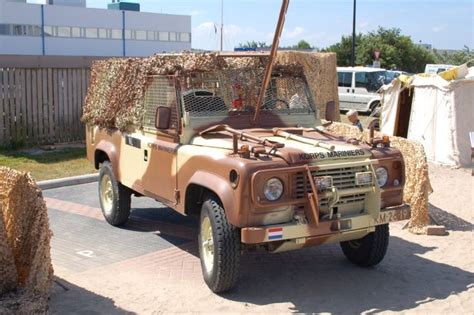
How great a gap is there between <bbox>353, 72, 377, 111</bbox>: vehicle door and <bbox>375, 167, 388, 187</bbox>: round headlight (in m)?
18.4

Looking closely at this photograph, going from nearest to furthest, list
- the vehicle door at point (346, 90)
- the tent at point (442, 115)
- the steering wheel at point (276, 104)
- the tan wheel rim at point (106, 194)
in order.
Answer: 1. the steering wheel at point (276, 104)
2. the tan wheel rim at point (106, 194)
3. the tent at point (442, 115)
4. the vehicle door at point (346, 90)

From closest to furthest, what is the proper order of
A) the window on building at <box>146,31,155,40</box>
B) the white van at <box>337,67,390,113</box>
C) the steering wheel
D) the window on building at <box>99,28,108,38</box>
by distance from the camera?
the steering wheel → the white van at <box>337,67,390,113</box> → the window on building at <box>99,28,108,38</box> → the window on building at <box>146,31,155,40</box>

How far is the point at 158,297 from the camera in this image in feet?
18.2

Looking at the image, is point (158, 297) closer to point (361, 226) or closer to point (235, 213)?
point (235, 213)

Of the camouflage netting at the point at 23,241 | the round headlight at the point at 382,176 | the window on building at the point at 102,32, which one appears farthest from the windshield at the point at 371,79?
the window on building at the point at 102,32

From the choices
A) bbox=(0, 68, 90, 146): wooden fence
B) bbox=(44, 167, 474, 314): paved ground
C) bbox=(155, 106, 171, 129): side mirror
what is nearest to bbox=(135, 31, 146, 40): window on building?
bbox=(0, 68, 90, 146): wooden fence

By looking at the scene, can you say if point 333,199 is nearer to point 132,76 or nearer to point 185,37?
point 132,76

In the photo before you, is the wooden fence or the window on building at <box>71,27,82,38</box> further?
the window on building at <box>71,27,82,38</box>

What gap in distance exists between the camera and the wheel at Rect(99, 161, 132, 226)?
25.7 feet

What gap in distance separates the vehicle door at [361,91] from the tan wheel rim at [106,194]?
671 inches

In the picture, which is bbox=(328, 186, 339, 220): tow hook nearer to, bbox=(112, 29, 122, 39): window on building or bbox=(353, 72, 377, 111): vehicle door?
bbox=(353, 72, 377, 111): vehicle door

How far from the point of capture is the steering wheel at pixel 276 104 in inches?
270

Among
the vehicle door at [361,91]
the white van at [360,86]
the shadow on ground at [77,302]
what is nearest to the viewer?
the shadow on ground at [77,302]

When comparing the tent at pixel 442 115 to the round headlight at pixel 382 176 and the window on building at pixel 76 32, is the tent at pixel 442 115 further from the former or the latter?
the window on building at pixel 76 32
